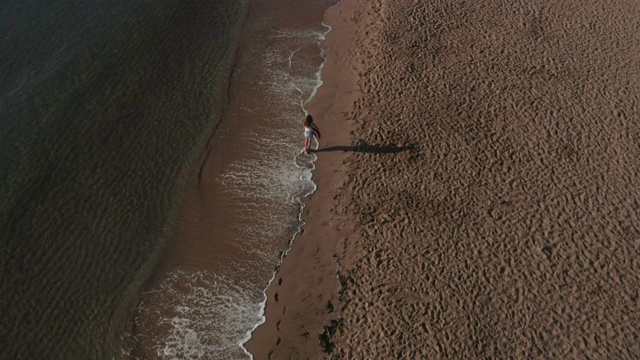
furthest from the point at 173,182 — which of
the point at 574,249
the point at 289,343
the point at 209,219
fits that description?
the point at 574,249

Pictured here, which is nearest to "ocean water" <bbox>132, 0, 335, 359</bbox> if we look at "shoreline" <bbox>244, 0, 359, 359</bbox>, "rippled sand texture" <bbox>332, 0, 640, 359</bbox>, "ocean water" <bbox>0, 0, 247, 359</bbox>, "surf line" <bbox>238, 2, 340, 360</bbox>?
"surf line" <bbox>238, 2, 340, 360</bbox>

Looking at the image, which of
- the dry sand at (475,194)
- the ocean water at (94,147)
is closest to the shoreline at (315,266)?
the dry sand at (475,194)

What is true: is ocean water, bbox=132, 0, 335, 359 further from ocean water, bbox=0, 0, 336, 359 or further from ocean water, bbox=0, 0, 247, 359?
ocean water, bbox=0, 0, 247, 359

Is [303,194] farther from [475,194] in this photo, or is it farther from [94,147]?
[94,147]

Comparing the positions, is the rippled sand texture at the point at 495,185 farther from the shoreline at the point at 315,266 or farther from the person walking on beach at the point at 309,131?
the person walking on beach at the point at 309,131

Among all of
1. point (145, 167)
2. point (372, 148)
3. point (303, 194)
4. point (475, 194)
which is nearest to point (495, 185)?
point (475, 194)

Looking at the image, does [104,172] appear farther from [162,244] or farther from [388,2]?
[388,2]

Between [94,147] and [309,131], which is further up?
[309,131]
